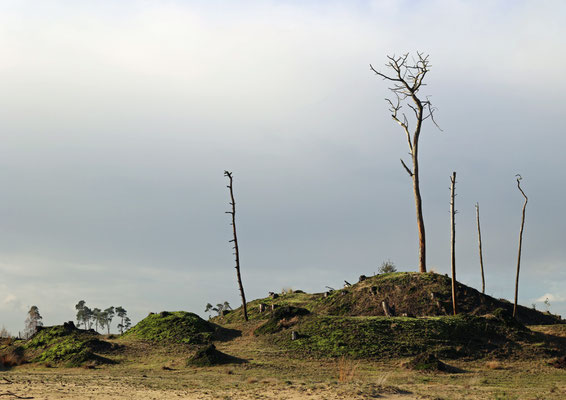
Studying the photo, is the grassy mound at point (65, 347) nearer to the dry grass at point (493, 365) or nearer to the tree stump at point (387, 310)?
the tree stump at point (387, 310)

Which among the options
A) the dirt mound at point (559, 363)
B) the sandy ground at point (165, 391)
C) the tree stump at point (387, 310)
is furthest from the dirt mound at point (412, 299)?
the sandy ground at point (165, 391)

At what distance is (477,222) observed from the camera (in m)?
66.6

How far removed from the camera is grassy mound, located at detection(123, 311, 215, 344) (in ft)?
147

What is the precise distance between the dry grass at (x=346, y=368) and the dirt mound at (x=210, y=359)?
246 inches

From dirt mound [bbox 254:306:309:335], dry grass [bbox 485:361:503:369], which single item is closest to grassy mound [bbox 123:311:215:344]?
dirt mound [bbox 254:306:309:335]

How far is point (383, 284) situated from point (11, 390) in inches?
1385

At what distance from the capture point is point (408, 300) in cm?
4903

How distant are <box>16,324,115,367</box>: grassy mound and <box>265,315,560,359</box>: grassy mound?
12.4 m

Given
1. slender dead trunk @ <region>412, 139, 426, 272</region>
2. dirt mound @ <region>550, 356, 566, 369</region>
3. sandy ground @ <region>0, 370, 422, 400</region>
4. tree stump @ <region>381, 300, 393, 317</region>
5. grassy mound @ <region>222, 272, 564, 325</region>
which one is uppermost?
slender dead trunk @ <region>412, 139, 426, 272</region>

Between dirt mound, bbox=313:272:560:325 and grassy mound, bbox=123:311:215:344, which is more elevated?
dirt mound, bbox=313:272:560:325

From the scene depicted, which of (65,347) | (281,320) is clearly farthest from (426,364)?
(65,347)

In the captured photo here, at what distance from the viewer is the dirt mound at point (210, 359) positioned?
114 ft

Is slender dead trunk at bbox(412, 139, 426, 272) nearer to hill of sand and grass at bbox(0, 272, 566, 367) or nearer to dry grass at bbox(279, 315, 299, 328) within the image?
hill of sand and grass at bbox(0, 272, 566, 367)

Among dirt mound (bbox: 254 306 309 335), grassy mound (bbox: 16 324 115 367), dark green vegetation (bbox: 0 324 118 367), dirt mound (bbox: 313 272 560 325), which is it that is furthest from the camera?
dirt mound (bbox: 313 272 560 325)
